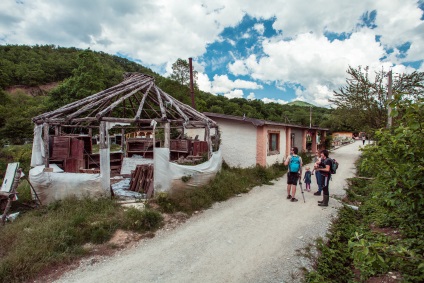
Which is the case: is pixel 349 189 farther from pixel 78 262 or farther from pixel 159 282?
pixel 78 262

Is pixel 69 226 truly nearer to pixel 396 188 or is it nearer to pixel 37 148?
pixel 37 148

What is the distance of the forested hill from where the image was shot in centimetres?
2961

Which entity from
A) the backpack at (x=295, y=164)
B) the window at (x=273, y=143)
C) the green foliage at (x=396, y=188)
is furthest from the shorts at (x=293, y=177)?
the window at (x=273, y=143)

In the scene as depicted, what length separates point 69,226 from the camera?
5.23 meters

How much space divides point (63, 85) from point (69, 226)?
107 feet

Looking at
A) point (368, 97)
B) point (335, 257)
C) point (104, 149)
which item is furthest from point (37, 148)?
point (368, 97)

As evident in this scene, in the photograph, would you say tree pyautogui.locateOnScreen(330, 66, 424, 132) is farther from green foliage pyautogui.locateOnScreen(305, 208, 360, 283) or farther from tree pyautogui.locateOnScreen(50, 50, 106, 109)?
tree pyautogui.locateOnScreen(50, 50, 106, 109)

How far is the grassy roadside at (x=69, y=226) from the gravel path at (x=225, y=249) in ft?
1.63

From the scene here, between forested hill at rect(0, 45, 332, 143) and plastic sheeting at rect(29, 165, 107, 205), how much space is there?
75.2 ft

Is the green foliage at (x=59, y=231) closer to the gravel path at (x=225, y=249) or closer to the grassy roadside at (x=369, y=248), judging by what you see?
the gravel path at (x=225, y=249)

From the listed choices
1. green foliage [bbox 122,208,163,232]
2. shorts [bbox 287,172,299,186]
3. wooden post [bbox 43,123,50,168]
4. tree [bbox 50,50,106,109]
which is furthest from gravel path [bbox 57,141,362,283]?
tree [bbox 50,50,106,109]

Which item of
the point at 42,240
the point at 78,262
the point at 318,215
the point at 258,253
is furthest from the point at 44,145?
the point at 318,215

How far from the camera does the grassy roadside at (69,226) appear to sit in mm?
4152

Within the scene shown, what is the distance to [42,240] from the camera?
4609 mm
